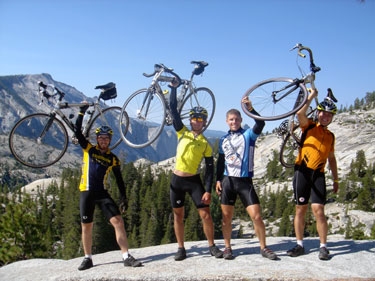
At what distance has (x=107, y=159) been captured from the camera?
873cm

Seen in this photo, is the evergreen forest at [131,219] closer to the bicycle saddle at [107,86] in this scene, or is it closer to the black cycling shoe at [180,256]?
the bicycle saddle at [107,86]

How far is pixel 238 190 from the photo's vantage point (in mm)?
7992

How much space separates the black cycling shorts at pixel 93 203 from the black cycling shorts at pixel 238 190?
283 centimetres

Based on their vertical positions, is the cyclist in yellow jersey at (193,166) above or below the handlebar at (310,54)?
below

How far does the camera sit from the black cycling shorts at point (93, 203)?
8.44 m

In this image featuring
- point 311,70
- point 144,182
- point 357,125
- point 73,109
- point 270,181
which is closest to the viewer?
point 311,70

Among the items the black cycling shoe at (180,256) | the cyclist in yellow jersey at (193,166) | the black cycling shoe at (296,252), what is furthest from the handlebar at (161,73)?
the black cycling shoe at (296,252)

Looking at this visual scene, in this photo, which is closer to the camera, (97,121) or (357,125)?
(97,121)

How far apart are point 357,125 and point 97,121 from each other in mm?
177864

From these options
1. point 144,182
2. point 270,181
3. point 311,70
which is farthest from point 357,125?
point 311,70

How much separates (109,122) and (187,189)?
407 cm

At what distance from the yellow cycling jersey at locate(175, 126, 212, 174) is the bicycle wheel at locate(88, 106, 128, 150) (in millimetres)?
2822

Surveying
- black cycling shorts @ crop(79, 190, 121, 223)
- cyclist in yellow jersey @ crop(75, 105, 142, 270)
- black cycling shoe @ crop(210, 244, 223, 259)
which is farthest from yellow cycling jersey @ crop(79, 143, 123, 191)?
black cycling shoe @ crop(210, 244, 223, 259)

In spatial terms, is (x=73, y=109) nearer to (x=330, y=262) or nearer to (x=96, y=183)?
(x=96, y=183)
